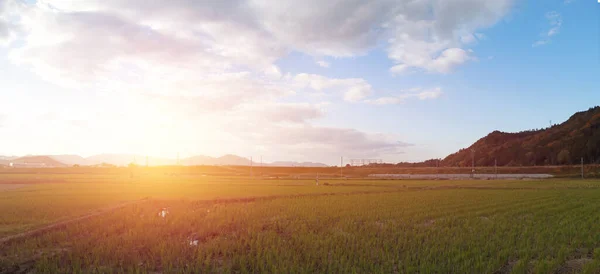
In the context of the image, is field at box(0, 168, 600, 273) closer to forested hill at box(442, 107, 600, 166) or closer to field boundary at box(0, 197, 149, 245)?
field boundary at box(0, 197, 149, 245)

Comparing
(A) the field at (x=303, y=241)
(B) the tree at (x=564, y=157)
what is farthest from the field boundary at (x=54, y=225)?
(B) the tree at (x=564, y=157)

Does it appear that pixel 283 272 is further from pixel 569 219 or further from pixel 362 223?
pixel 569 219

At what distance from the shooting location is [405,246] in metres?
10.4

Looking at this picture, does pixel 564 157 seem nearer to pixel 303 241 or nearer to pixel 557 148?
pixel 557 148

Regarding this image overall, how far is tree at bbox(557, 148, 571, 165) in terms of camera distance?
10238cm

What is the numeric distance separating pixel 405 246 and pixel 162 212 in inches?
458

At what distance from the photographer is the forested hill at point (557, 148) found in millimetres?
102750

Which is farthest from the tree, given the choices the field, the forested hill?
the field

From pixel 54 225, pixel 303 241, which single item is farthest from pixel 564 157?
pixel 54 225

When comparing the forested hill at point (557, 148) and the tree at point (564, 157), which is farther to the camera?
the forested hill at point (557, 148)

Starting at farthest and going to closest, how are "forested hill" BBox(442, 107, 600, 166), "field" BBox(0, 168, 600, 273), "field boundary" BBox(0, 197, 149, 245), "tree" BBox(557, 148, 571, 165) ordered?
"forested hill" BBox(442, 107, 600, 166)
"tree" BBox(557, 148, 571, 165)
"field boundary" BBox(0, 197, 149, 245)
"field" BBox(0, 168, 600, 273)

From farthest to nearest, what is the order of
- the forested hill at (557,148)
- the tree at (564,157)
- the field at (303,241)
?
the forested hill at (557,148)
the tree at (564,157)
the field at (303,241)

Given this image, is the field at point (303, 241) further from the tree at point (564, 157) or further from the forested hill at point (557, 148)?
the forested hill at point (557, 148)

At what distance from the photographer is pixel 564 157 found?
103 metres
